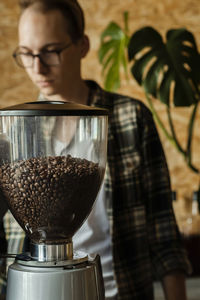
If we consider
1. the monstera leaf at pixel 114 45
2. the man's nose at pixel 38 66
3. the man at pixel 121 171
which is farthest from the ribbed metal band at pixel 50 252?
the monstera leaf at pixel 114 45

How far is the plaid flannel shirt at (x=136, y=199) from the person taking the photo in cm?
134

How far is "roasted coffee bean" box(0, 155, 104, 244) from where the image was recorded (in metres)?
0.79

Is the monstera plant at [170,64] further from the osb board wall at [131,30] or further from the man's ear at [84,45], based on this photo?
the man's ear at [84,45]

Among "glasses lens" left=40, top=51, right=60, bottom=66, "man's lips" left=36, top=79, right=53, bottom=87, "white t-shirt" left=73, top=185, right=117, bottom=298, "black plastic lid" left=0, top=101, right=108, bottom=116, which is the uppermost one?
"glasses lens" left=40, top=51, right=60, bottom=66

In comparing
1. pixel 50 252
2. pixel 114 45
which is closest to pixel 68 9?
pixel 50 252

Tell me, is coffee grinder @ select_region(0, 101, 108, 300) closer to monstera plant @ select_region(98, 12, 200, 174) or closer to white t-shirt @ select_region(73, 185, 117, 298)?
white t-shirt @ select_region(73, 185, 117, 298)

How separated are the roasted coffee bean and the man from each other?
16.6 inches

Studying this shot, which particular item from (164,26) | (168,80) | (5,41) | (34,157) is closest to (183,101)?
(168,80)

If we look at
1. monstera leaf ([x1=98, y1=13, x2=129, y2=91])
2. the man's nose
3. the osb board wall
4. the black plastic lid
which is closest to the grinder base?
the black plastic lid

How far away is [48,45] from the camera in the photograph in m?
1.28

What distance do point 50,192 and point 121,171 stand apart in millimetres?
639

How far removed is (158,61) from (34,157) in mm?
1752

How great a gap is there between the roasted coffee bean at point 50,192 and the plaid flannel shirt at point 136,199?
0.49m

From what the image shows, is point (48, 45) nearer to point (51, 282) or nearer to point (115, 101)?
point (115, 101)
